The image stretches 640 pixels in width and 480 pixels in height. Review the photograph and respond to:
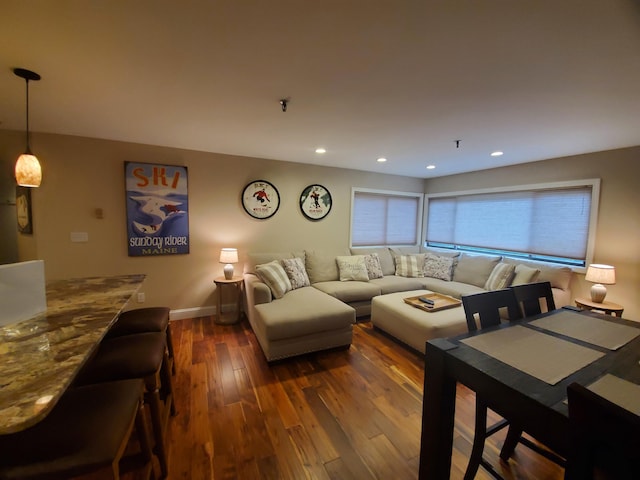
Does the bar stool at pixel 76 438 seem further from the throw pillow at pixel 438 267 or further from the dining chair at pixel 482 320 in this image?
the throw pillow at pixel 438 267

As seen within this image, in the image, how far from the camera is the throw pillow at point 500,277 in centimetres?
336

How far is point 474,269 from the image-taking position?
3838 millimetres

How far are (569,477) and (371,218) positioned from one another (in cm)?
426

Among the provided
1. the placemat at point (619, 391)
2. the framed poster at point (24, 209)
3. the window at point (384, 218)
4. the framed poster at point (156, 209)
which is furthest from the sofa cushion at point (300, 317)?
the framed poster at point (24, 209)

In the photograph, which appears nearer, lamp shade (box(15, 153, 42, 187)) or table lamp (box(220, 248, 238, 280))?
lamp shade (box(15, 153, 42, 187))

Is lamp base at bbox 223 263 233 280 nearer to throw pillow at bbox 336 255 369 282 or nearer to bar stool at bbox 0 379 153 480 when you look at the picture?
throw pillow at bbox 336 255 369 282

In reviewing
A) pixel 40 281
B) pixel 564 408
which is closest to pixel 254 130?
pixel 40 281

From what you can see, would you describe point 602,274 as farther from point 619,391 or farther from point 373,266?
point 619,391

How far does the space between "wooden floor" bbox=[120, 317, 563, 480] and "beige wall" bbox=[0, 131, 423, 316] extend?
3.90 feet

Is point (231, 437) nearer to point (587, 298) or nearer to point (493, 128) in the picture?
point (493, 128)

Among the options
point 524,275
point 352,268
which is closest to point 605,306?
point 524,275

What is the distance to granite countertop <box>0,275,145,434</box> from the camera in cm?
69

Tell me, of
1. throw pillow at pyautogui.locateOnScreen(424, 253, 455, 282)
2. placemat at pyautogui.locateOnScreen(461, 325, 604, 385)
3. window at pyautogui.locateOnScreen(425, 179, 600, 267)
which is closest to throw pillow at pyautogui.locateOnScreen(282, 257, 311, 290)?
throw pillow at pyautogui.locateOnScreen(424, 253, 455, 282)

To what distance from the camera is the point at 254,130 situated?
255 centimetres
